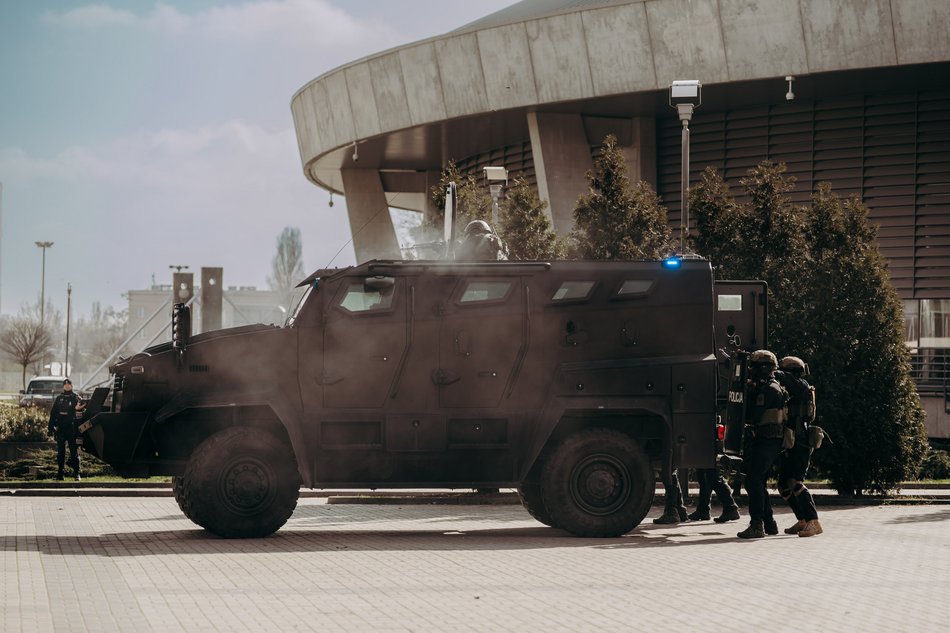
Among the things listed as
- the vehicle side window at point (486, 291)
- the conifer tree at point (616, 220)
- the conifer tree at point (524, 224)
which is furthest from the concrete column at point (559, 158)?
the vehicle side window at point (486, 291)

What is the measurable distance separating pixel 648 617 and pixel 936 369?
27963 mm

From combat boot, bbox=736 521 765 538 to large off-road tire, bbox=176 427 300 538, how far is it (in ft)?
15.4

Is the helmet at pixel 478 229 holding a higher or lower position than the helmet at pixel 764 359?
higher

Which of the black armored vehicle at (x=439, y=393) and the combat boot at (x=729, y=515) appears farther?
the combat boot at (x=729, y=515)

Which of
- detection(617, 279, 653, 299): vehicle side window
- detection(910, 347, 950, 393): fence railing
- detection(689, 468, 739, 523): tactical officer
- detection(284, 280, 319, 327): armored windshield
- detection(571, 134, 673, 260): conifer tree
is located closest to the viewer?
detection(284, 280, 319, 327): armored windshield

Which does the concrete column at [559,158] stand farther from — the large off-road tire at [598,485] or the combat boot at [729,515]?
the large off-road tire at [598,485]

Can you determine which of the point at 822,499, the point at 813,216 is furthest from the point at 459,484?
the point at 813,216

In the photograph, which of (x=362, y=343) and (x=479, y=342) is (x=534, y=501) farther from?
(x=362, y=343)

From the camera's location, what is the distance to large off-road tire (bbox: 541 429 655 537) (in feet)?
43.1

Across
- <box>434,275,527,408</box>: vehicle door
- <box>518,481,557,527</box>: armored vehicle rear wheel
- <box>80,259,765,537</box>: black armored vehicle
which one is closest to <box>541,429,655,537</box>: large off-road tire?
<box>80,259,765,537</box>: black armored vehicle

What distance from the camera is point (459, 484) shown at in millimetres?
13164

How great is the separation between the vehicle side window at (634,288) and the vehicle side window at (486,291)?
1182mm

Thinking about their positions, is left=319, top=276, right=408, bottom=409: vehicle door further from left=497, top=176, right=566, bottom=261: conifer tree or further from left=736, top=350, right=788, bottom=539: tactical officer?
left=497, top=176, right=566, bottom=261: conifer tree

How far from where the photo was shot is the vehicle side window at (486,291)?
13.2 metres
